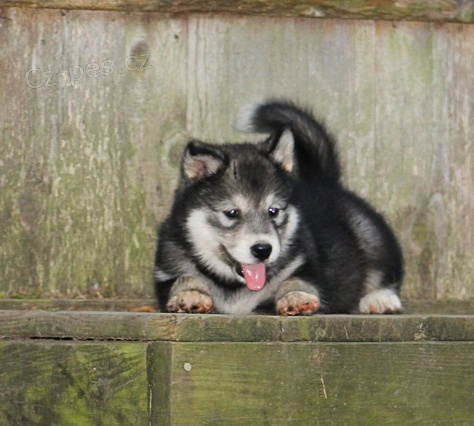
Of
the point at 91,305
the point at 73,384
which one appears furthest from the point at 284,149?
the point at 73,384

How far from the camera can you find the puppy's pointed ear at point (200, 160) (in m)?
5.25

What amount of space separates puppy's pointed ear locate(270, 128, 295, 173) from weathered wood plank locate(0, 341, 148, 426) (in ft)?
5.76

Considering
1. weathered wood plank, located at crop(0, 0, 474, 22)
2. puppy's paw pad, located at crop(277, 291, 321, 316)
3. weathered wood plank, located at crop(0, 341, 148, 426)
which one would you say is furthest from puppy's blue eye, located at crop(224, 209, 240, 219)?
weathered wood plank, located at crop(0, 341, 148, 426)

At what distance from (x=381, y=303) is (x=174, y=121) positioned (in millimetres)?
1351

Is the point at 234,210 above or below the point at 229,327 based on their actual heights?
above

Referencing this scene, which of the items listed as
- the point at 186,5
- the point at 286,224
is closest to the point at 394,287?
the point at 286,224

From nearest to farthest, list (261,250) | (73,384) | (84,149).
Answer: (73,384) → (261,250) → (84,149)

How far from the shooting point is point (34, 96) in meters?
5.95

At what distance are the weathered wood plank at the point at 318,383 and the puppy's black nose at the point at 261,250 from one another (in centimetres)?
104

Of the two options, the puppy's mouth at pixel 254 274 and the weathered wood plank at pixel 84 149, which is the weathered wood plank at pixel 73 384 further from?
the weathered wood plank at pixel 84 149

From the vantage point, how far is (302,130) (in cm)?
609

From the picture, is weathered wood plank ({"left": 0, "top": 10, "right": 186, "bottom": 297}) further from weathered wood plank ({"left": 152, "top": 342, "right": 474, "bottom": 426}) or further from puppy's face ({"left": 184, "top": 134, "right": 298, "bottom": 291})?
weathered wood plank ({"left": 152, "top": 342, "right": 474, "bottom": 426})

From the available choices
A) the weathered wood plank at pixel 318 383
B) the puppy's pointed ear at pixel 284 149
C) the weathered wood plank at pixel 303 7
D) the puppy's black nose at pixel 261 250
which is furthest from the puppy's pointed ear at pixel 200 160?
the weathered wood plank at pixel 318 383

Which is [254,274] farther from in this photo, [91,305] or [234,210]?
[91,305]
